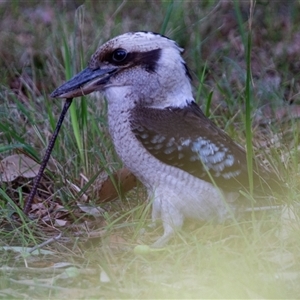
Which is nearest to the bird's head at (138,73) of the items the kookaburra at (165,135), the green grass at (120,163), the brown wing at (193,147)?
the kookaburra at (165,135)

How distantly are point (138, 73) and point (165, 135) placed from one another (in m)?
0.41

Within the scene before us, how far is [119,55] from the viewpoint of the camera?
481 centimetres

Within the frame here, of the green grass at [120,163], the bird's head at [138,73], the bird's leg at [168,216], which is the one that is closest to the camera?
the green grass at [120,163]

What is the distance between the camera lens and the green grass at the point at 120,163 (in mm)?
3885

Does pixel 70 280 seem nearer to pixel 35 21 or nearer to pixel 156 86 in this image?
pixel 156 86

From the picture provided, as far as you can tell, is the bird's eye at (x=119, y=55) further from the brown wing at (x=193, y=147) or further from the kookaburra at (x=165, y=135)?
the brown wing at (x=193, y=147)

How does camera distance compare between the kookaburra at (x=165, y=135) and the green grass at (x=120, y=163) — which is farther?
the kookaburra at (x=165, y=135)

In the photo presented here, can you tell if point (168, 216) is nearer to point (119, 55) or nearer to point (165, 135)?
point (165, 135)

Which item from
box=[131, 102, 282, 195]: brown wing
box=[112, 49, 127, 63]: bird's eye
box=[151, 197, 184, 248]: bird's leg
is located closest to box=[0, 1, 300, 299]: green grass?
box=[151, 197, 184, 248]: bird's leg

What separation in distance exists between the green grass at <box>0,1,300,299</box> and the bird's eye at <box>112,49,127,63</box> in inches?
24.4

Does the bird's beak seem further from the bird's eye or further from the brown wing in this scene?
the brown wing

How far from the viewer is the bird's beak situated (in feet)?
15.9

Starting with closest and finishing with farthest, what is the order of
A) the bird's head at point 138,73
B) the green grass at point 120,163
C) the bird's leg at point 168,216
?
the green grass at point 120,163, the bird's leg at point 168,216, the bird's head at point 138,73

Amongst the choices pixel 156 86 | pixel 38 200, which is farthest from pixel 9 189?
pixel 156 86
